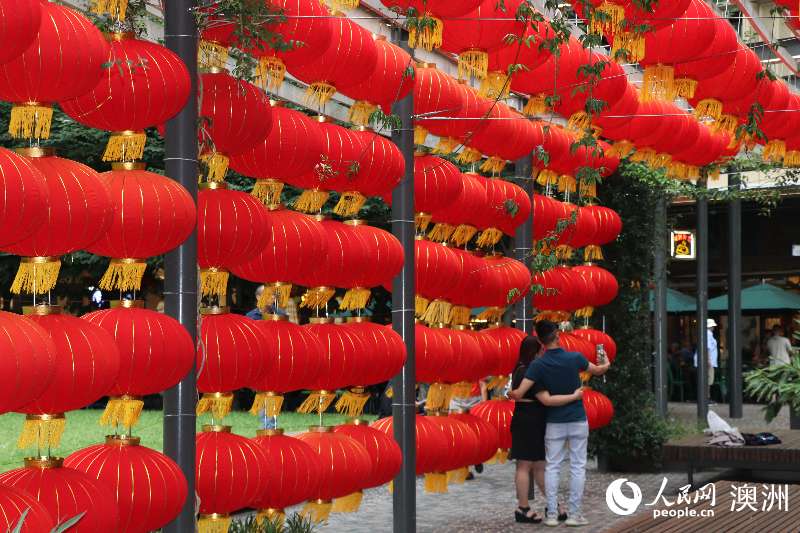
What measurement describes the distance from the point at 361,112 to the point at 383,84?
0.30 meters

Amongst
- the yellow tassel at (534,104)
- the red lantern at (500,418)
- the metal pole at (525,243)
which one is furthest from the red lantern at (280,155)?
the metal pole at (525,243)

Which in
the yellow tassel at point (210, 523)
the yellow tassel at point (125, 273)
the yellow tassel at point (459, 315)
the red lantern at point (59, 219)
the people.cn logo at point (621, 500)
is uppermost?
the red lantern at point (59, 219)

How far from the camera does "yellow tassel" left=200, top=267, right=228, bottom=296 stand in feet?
20.1

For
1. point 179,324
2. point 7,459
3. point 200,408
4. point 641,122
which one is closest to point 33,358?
point 179,324

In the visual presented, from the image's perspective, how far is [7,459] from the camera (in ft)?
48.2

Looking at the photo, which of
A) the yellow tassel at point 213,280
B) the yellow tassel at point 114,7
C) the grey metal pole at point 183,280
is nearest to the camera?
the yellow tassel at point 114,7

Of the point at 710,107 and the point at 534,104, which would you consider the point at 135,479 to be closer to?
the point at 534,104

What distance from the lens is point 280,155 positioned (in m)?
6.60

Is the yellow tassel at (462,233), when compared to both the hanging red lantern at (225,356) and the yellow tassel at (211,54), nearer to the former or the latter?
the hanging red lantern at (225,356)

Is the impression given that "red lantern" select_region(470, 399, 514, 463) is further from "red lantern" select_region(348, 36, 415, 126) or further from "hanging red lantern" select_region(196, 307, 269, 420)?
"hanging red lantern" select_region(196, 307, 269, 420)

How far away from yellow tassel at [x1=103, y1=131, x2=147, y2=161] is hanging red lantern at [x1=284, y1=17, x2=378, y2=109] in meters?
1.46

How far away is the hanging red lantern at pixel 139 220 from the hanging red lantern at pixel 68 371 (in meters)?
0.47

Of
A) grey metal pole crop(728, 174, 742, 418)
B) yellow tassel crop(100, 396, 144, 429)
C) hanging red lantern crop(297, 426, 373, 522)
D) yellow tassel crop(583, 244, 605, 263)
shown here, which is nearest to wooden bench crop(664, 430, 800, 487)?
yellow tassel crop(583, 244, 605, 263)

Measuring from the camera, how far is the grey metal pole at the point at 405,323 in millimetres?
8242
